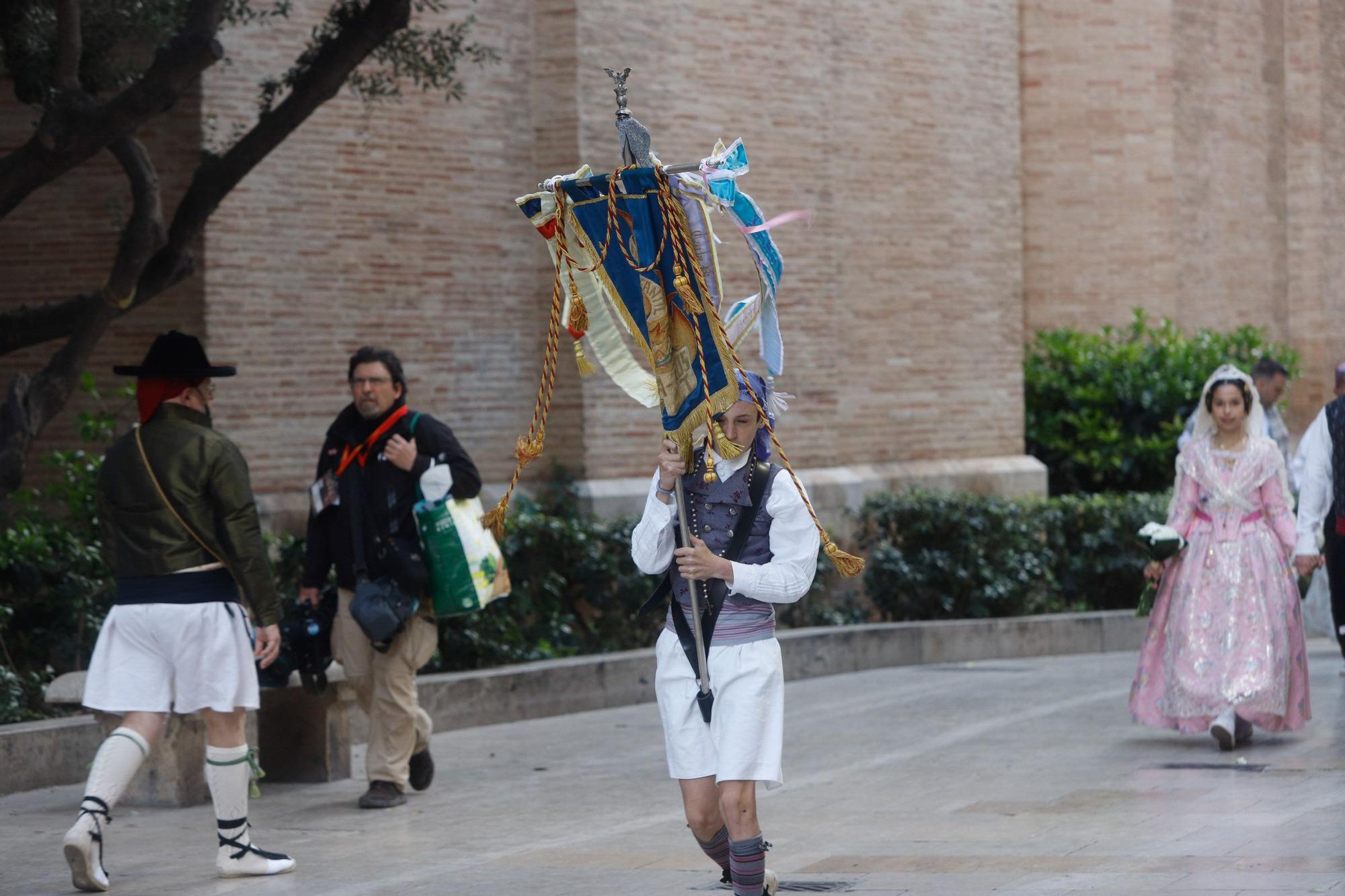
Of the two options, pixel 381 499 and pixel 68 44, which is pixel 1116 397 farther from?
pixel 381 499

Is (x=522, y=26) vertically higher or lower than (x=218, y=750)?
higher

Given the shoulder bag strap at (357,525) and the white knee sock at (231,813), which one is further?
the shoulder bag strap at (357,525)

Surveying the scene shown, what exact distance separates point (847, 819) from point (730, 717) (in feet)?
8.48

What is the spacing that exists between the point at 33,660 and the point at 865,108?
968 centimetres

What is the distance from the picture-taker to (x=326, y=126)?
13734mm

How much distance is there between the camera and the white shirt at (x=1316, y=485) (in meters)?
9.53

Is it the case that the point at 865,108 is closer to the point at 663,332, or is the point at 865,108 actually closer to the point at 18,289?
the point at 18,289

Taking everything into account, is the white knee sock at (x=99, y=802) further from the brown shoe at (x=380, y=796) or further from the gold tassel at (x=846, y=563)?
the gold tassel at (x=846, y=563)

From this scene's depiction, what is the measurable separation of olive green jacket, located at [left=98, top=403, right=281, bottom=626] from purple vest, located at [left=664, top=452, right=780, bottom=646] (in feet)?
6.39

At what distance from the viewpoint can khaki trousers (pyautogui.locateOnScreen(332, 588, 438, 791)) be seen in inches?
324

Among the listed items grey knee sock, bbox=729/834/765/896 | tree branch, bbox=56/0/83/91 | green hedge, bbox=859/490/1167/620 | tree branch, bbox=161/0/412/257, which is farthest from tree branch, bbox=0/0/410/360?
grey knee sock, bbox=729/834/765/896

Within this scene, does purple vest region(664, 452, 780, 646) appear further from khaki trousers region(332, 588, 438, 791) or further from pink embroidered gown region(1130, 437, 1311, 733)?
pink embroidered gown region(1130, 437, 1311, 733)

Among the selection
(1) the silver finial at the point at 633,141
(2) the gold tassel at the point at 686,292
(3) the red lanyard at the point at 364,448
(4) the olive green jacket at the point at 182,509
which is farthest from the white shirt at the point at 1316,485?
(4) the olive green jacket at the point at 182,509

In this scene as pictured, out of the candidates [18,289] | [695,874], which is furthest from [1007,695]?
[18,289]
